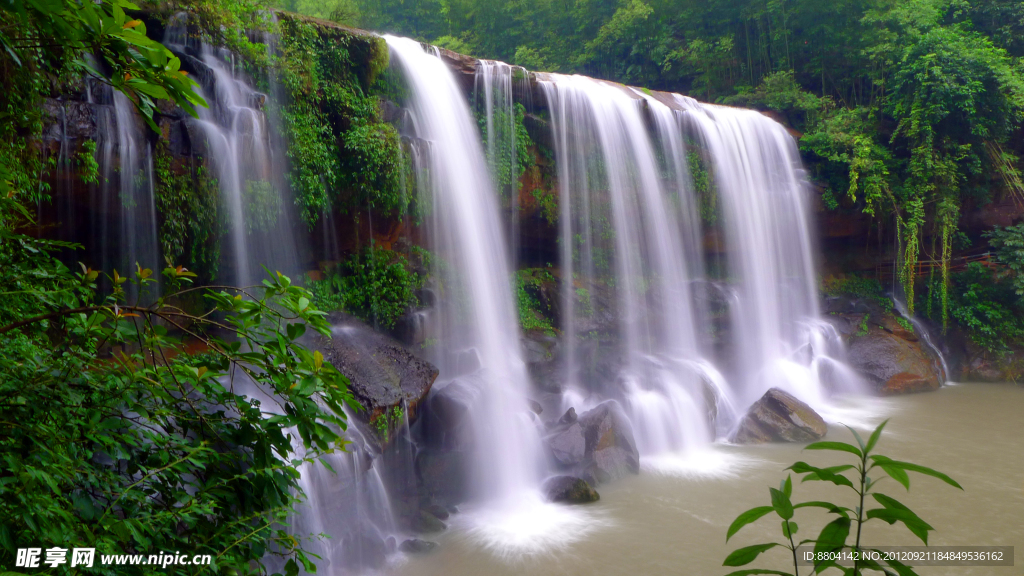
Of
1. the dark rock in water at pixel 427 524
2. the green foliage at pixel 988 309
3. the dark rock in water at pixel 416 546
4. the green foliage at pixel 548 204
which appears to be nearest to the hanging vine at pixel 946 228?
the green foliage at pixel 988 309

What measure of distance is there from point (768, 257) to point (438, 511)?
1069 centimetres

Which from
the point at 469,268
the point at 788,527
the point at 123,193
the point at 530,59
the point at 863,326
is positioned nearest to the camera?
the point at 788,527

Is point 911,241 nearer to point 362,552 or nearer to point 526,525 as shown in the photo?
point 526,525

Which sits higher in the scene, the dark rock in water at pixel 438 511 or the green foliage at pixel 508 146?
the green foliage at pixel 508 146

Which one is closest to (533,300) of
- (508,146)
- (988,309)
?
(508,146)

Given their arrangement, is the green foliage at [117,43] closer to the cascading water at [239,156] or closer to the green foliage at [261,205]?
the cascading water at [239,156]

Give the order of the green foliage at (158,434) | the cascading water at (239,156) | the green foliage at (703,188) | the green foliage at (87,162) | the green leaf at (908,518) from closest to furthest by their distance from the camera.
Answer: the green leaf at (908,518)
the green foliage at (158,434)
the green foliage at (87,162)
the cascading water at (239,156)
the green foliage at (703,188)

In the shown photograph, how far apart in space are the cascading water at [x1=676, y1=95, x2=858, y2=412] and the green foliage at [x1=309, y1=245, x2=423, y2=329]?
23.3 feet

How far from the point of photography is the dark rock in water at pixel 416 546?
5879 mm

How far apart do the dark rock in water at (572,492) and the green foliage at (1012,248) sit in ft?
38.2

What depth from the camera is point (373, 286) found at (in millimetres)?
8977

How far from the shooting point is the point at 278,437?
6.40ft

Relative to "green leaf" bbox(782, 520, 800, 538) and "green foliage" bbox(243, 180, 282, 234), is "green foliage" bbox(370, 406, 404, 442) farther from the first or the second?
"green leaf" bbox(782, 520, 800, 538)

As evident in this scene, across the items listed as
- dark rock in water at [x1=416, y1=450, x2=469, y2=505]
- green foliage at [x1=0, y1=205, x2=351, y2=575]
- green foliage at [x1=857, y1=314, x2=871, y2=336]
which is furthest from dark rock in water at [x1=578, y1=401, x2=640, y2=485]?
green foliage at [x1=857, y1=314, x2=871, y2=336]
